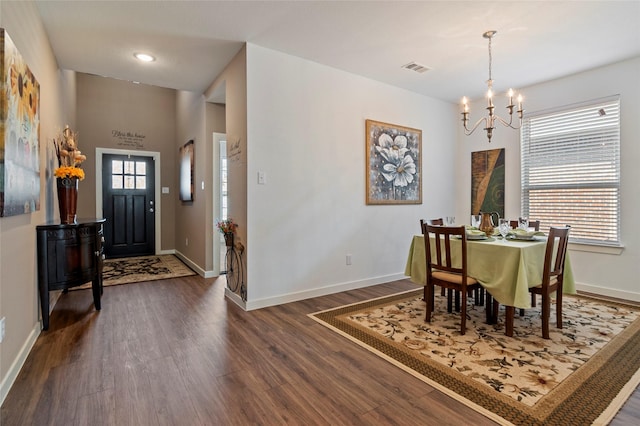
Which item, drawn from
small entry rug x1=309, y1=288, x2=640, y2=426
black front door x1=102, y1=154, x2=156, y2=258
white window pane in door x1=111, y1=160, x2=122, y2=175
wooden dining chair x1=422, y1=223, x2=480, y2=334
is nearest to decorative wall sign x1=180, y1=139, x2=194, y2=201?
black front door x1=102, y1=154, x2=156, y2=258

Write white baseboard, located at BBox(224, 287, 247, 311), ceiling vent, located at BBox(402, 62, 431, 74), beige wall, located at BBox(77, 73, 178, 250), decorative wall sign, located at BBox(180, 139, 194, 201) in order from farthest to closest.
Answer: beige wall, located at BBox(77, 73, 178, 250) → decorative wall sign, located at BBox(180, 139, 194, 201) → ceiling vent, located at BBox(402, 62, 431, 74) → white baseboard, located at BBox(224, 287, 247, 311)

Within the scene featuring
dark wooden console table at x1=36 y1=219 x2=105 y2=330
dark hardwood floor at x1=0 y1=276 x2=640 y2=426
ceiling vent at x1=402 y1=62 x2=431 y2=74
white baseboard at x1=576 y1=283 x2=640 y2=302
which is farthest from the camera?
ceiling vent at x1=402 y1=62 x2=431 y2=74

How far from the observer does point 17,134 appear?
2053 mm

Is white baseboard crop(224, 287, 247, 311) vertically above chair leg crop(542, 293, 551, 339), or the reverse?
chair leg crop(542, 293, 551, 339)

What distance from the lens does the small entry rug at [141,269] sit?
14.7ft

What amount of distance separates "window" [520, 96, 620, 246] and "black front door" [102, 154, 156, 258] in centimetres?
646

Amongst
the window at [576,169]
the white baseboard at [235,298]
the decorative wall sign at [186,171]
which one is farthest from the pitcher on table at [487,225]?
the decorative wall sign at [186,171]

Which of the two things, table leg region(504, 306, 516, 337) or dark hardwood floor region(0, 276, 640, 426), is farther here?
table leg region(504, 306, 516, 337)

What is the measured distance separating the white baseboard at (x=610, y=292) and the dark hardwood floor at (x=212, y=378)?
98.7 inches

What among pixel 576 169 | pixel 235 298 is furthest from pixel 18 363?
pixel 576 169

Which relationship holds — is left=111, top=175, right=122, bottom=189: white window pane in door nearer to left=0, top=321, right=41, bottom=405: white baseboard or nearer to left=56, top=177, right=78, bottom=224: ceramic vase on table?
left=56, top=177, right=78, bottom=224: ceramic vase on table

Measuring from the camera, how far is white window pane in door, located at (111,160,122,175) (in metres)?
6.11

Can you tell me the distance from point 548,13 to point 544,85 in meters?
1.93

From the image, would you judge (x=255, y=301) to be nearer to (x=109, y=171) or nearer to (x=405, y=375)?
(x=405, y=375)
